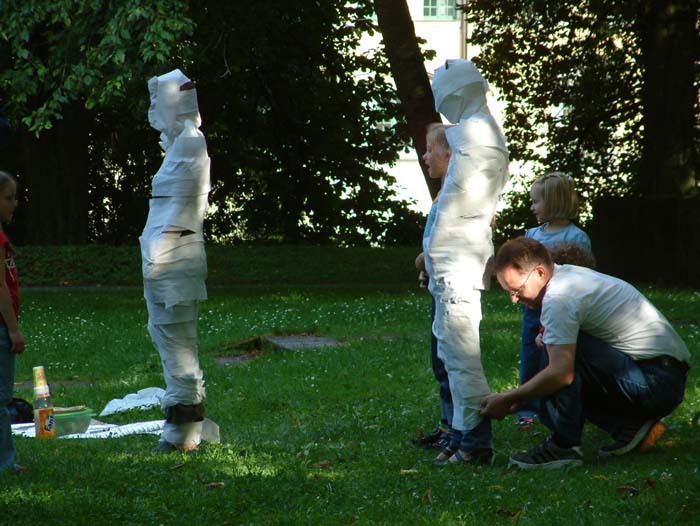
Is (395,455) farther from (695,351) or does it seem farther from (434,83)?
(695,351)

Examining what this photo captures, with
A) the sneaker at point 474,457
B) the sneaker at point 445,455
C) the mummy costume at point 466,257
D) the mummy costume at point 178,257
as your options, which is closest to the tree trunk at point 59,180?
the mummy costume at point 178,257

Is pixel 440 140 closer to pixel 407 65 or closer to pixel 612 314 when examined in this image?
pixel 612 314

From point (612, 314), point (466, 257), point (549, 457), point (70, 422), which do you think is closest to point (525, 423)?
point (549, 457)

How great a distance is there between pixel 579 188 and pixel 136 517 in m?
23.1

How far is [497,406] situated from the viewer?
5.48m

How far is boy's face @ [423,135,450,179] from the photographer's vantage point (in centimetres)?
613

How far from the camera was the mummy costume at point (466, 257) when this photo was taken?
222 inches

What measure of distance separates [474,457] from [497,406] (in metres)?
0.39

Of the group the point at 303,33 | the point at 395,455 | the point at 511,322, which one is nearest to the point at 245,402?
the point at 395,455

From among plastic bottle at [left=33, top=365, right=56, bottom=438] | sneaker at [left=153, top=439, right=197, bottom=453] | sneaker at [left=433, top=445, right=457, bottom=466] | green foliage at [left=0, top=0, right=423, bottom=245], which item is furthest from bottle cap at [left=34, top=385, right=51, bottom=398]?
green foliage at [left=0, top=0, right=423, bottom=245]

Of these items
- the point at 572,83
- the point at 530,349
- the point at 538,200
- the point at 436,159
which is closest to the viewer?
the point at 436,159

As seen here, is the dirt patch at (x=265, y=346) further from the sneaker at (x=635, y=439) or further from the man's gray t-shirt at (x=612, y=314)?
the man's gray t-shirt at (x=612, y=314)

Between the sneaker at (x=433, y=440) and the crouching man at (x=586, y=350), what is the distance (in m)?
0.73

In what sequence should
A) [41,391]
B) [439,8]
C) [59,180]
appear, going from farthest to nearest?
[439,8]
[59,180]
[41,391]
